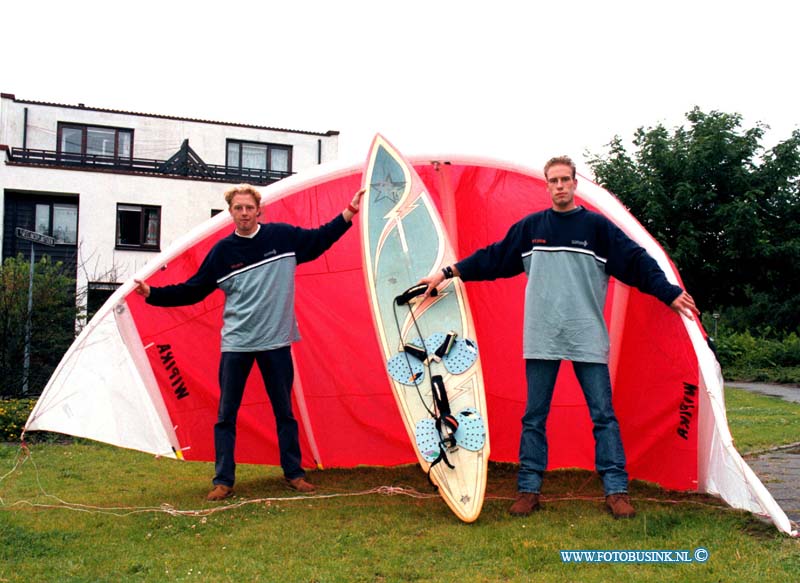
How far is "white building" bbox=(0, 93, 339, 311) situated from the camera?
57.5ft

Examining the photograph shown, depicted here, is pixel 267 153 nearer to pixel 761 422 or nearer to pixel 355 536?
pixel 761 422

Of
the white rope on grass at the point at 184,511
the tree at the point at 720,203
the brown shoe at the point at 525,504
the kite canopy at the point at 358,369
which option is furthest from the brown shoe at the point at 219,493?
the tree at the point at 720,203

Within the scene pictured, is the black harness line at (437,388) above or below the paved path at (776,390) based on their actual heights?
above

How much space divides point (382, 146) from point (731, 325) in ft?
124

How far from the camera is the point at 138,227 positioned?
59.5ft

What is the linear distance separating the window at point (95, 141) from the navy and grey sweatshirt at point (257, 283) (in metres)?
15.3

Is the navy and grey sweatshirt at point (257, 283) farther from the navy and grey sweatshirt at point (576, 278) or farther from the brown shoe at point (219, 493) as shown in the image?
the navy and grey sweatshirt at point (576, 278)

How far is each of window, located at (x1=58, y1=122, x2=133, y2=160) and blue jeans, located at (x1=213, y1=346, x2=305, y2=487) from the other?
15558 millimetres

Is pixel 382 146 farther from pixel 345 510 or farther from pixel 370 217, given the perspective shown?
pixel 345 510

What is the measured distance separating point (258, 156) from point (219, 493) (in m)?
16.6

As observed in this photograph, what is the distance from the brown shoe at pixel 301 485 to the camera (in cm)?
444

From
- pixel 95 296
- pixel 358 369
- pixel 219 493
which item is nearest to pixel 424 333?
pixel 358 369

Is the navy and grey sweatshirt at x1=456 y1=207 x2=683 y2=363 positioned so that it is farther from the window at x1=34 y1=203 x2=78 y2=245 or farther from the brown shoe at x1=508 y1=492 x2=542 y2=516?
the window at x1=34 y1=203 x2=78 y2=245

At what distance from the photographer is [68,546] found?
333 centimetres
